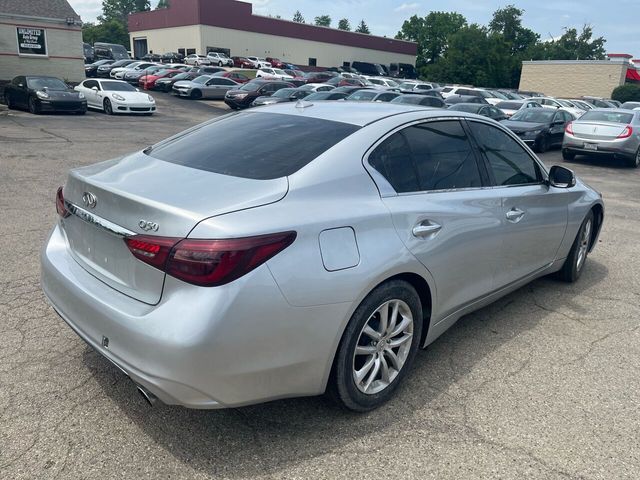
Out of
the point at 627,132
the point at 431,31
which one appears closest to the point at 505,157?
the point at 627,132

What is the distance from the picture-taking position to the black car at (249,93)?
Result: 26359 mm

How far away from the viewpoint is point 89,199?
2.82 metres

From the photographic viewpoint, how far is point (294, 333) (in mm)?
2490

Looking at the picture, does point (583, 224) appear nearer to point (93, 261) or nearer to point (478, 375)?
point (478, 375)

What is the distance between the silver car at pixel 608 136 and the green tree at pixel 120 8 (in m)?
131

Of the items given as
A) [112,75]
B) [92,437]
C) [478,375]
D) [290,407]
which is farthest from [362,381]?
[112,75]

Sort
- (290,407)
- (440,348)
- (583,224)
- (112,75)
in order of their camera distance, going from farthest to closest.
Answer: (112,75) < (583,224) < (440,348) < (290,407)

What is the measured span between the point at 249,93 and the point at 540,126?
47.6 feet

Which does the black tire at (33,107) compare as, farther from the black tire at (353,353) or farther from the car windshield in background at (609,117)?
the black tire at (353,353)

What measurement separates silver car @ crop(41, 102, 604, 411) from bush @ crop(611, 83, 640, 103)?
49.5 meters

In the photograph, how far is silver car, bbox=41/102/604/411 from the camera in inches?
92.5

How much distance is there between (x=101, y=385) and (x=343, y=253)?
165cm

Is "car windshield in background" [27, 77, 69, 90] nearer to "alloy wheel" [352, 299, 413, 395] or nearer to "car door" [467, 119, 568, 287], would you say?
"car door" [467, 119, 568, 287]

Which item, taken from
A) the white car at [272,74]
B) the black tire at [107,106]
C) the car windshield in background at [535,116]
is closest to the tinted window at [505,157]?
the car windshield in background at [535,116]
